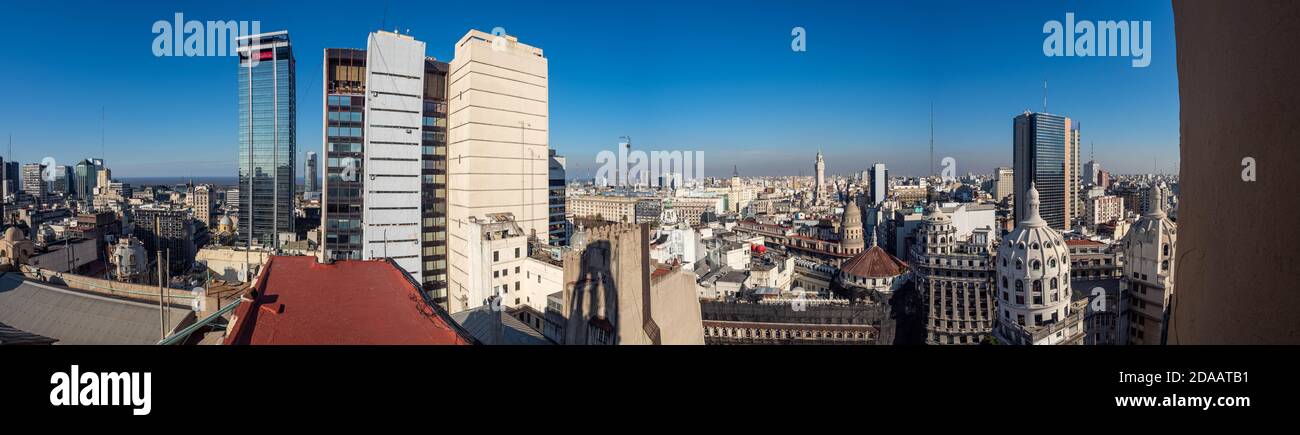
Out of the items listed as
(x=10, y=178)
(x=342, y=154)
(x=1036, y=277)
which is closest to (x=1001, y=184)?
(x=1036, y=277)

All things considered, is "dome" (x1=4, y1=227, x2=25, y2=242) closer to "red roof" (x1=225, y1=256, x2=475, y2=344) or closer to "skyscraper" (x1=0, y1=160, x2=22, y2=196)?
"skyscraper" (x1=0, y1=160, x2=22, y2=196)

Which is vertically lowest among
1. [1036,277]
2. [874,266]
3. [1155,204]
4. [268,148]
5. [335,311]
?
[874,266]

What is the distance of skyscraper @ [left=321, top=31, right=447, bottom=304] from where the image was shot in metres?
10.9

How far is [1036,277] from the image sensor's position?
848 cm

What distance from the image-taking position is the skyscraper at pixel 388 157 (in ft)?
35.9

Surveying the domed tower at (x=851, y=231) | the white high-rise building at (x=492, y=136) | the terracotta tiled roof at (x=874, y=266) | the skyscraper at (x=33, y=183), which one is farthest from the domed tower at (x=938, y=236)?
the skyscraper at (x=33, y=183)

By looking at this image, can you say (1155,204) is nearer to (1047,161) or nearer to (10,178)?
(1047,161)

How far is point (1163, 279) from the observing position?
23.0 ft

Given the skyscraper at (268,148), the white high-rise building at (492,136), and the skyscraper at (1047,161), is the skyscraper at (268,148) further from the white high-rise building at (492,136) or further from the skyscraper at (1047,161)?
the skyscraper at (1047,161)

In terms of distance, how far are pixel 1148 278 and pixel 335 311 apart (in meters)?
9.51

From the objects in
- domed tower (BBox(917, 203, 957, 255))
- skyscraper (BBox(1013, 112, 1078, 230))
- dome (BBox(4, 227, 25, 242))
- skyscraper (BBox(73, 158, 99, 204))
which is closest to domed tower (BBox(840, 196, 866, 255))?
skyscraper (BBox(1013, 112, 1078, 230))

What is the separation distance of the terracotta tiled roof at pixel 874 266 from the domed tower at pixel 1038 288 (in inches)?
407
